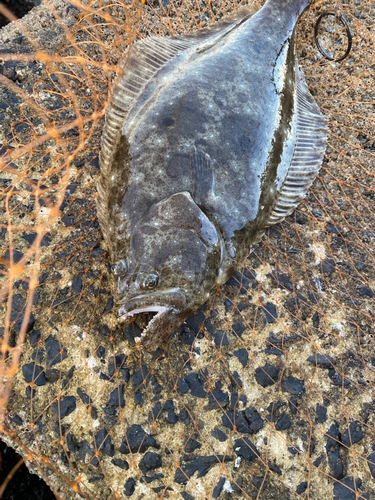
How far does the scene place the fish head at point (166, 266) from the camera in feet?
7.71

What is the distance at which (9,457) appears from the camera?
2529 mm

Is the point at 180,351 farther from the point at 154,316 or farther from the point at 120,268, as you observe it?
the point at 120,268

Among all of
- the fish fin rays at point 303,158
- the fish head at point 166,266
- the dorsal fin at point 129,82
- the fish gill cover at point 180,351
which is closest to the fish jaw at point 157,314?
the fish head at point 166,266

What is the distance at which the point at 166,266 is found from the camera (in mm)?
2408

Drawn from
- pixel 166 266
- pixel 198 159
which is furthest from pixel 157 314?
pixel 198 159

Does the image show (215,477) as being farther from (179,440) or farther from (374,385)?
(374,385)

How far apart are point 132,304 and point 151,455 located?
3.40 ft

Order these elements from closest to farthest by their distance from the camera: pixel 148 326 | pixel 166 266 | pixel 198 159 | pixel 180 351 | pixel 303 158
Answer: pixel 148 326 → pixel 166 266 → pixel 198 159 → pixel 180 351 → pixel 303 158

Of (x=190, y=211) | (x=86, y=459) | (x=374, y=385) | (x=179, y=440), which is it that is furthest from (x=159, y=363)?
(x=374, y=385)

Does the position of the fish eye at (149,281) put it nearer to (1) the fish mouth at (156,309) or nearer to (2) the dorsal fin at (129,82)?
(1) the fish mouth at (156,309)

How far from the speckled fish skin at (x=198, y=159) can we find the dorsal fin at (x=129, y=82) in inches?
0.4

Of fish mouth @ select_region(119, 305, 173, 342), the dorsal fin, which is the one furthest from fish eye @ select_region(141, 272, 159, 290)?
the dorsal fin

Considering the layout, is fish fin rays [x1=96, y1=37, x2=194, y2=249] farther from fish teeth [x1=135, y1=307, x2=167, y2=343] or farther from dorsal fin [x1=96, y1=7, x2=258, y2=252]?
fish teeth [x1=135, y1=307, x2=167, y2=343]

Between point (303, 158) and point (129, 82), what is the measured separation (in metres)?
1.61
